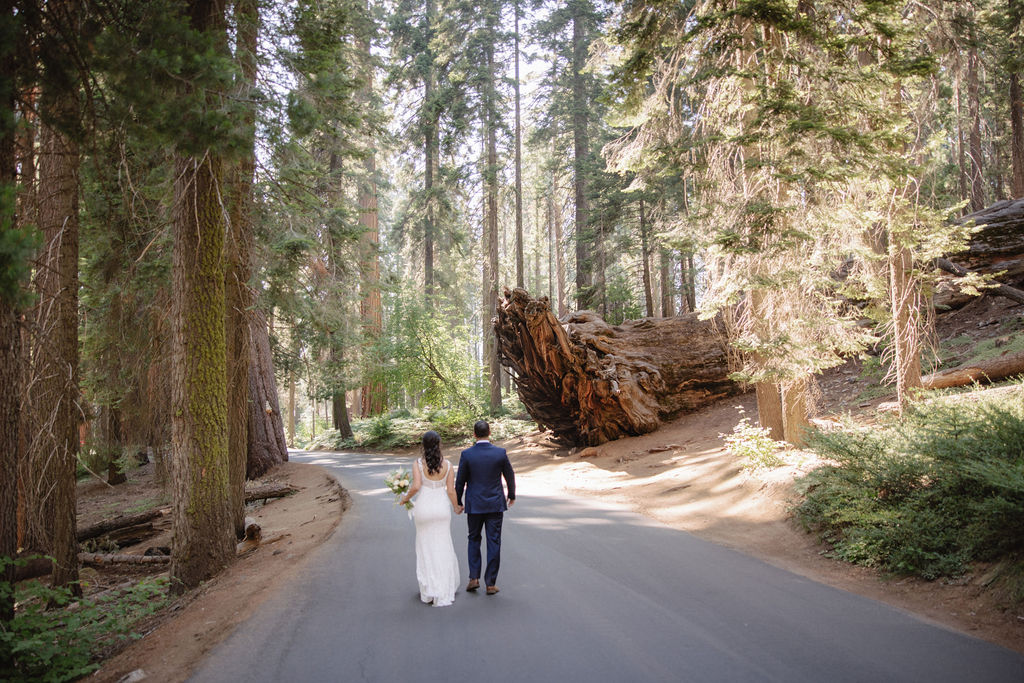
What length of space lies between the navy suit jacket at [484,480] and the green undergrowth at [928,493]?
4103 mm

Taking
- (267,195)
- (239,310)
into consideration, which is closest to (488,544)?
(239,310)

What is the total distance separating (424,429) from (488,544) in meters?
22.1

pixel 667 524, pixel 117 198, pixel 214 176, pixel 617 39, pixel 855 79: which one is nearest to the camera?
pixel 214 176

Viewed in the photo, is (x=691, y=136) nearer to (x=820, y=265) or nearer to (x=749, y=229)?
(x=749, y=229)

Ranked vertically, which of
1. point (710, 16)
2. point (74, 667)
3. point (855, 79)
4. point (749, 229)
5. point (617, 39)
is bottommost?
point (74, 667)

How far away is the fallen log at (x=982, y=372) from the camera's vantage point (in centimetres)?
1262

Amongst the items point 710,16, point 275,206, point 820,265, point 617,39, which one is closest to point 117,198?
point 275,206

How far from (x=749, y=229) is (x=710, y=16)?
3.37m

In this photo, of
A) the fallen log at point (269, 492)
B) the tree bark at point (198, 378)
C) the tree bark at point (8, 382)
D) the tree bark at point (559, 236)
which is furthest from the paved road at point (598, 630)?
the tree bark at point (559, 236)

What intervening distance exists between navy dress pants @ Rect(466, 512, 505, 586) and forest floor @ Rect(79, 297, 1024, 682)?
91.3 inches

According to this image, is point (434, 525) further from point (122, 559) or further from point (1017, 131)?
point (1017, 131)

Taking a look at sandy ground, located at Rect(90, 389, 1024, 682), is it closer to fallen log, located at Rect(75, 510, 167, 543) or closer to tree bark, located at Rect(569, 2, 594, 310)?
fallen log, located at Rect(75, 510, 167, 543)

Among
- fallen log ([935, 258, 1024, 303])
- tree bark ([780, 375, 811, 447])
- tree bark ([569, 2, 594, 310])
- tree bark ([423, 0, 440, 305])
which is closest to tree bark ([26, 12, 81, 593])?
tree bark ([780, 375, 811, 447])

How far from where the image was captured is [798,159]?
29.8 feet
